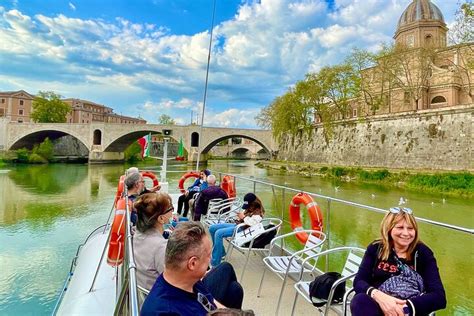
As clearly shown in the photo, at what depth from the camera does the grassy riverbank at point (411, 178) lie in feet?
53.6

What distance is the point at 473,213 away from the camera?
11539mm

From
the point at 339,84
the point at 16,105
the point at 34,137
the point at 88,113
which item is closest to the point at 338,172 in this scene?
the point at 339,84

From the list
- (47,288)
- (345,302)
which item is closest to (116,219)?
(345,302)

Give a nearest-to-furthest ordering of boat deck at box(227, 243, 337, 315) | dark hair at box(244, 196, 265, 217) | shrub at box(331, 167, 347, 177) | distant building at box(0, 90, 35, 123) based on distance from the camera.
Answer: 1. boat deck at box(227, 243, 337, 315)
2. dark hair at box(244, 196, 265, 217)
3. shrub at box(331, 167, 347, 177)
4. distant building at box(0, 90, 35, 123)

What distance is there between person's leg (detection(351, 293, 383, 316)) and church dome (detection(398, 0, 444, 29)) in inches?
1809

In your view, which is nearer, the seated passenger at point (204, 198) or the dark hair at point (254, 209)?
the dark hair at point (254, 209)

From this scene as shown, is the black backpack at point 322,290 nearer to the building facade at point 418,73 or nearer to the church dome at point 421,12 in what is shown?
the building facade at point 418,73

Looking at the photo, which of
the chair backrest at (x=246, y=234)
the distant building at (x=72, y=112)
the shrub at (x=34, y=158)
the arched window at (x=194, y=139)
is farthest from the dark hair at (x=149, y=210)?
the distant building at (x=72, y=112)

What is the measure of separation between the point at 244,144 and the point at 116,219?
76534 millimetres

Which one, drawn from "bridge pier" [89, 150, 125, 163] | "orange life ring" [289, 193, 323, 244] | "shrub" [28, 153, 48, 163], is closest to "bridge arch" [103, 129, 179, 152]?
"bridge pier" [89, 150, 125, 163]

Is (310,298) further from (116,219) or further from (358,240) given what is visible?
(358,240)

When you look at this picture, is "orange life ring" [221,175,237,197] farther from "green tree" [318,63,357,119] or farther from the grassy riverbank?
"green tree" [318,63,357,119]

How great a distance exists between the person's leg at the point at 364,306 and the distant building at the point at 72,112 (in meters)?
55.3

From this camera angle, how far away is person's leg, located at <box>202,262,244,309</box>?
1.92 m
